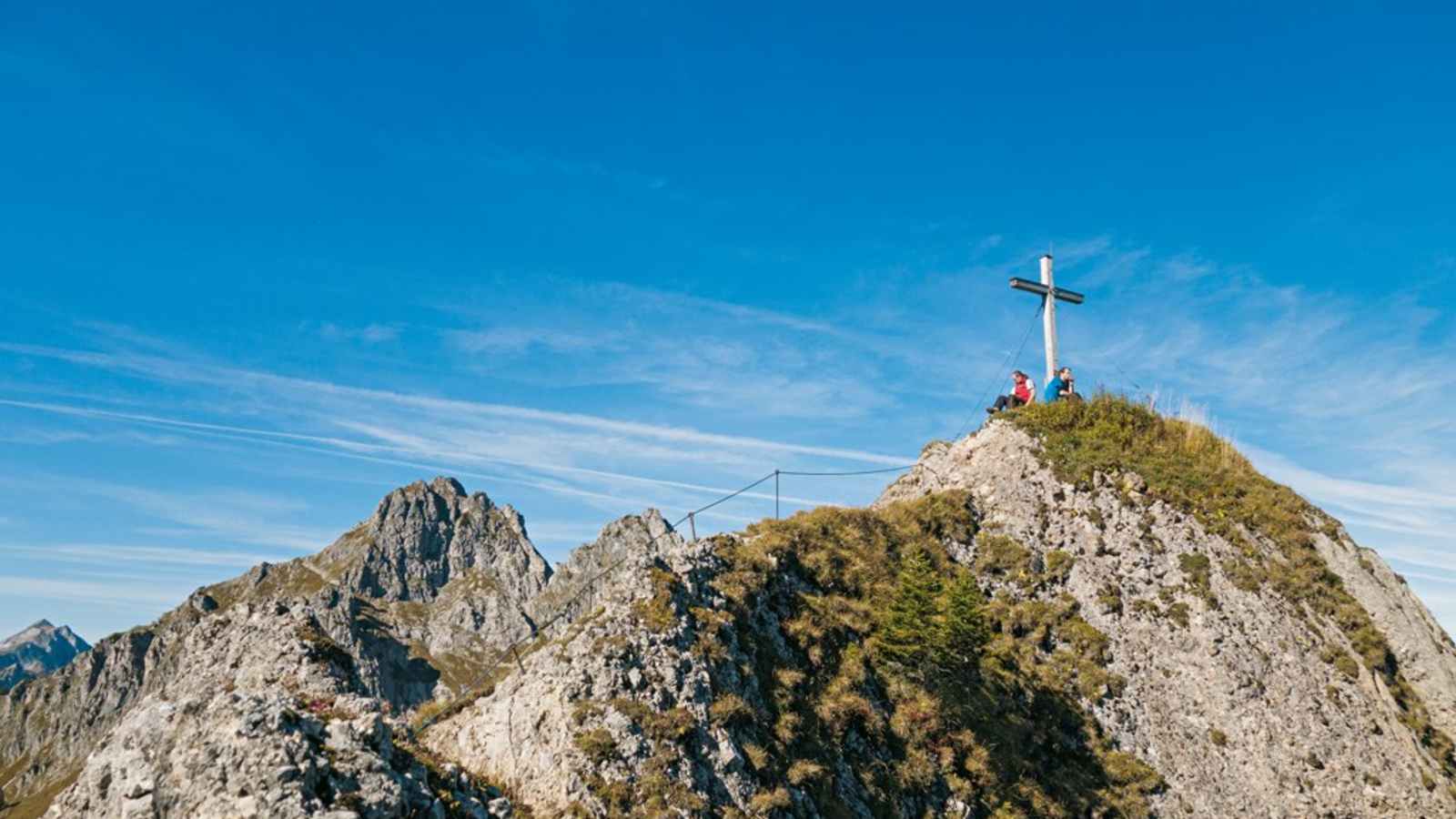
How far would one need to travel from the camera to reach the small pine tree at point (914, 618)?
942 inches

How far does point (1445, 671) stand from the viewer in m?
28.9

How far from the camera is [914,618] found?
78.8 ft

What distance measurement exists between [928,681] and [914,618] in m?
2.29

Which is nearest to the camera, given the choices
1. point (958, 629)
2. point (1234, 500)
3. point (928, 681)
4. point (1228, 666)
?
point (958, 629)

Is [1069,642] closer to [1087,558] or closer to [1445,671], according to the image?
[1087,558]

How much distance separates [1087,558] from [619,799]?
894 inches

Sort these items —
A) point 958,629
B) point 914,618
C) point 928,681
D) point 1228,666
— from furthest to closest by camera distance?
point 1228,666 < point 928,681 < point 958,629 < point 914,618

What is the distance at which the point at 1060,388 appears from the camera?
128 ft

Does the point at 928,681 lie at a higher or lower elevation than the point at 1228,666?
lower

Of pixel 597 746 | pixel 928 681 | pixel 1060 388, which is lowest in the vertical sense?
pixel 597 746

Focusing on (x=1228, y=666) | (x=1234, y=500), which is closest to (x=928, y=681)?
(x=1228, y=666)

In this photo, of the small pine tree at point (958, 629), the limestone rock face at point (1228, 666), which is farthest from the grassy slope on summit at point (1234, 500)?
the small pine tree at point (958, 629)

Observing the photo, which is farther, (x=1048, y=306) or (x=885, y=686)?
(x=1048, y=306)

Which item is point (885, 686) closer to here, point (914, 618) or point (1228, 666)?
point (914, 618)
